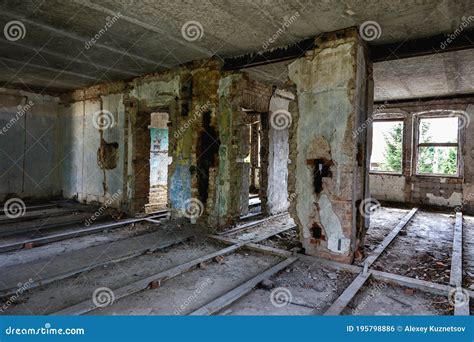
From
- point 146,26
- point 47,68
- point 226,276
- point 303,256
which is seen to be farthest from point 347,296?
point 47,68

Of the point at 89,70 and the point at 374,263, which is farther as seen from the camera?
the point at 89,70

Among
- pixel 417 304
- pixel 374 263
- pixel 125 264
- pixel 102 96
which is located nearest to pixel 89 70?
pixel 102 96

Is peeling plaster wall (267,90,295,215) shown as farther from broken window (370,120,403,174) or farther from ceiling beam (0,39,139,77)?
broken window (370,120,403,174)

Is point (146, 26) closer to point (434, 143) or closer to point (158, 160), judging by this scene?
point (158, 160)

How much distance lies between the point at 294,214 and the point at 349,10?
2898mm

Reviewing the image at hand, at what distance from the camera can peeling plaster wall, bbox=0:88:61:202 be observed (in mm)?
8188

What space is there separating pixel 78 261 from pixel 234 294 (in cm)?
240

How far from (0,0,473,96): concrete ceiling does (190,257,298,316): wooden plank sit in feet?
10.6

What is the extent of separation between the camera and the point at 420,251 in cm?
498

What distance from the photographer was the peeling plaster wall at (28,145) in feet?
26.9

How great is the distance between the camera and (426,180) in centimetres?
934

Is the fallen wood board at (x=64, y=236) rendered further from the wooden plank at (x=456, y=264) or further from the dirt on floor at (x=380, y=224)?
the wooden plank at (x=456, y=264)

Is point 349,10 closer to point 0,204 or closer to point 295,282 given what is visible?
point 295,282

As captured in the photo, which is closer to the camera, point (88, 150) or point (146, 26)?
point (146, 26)
